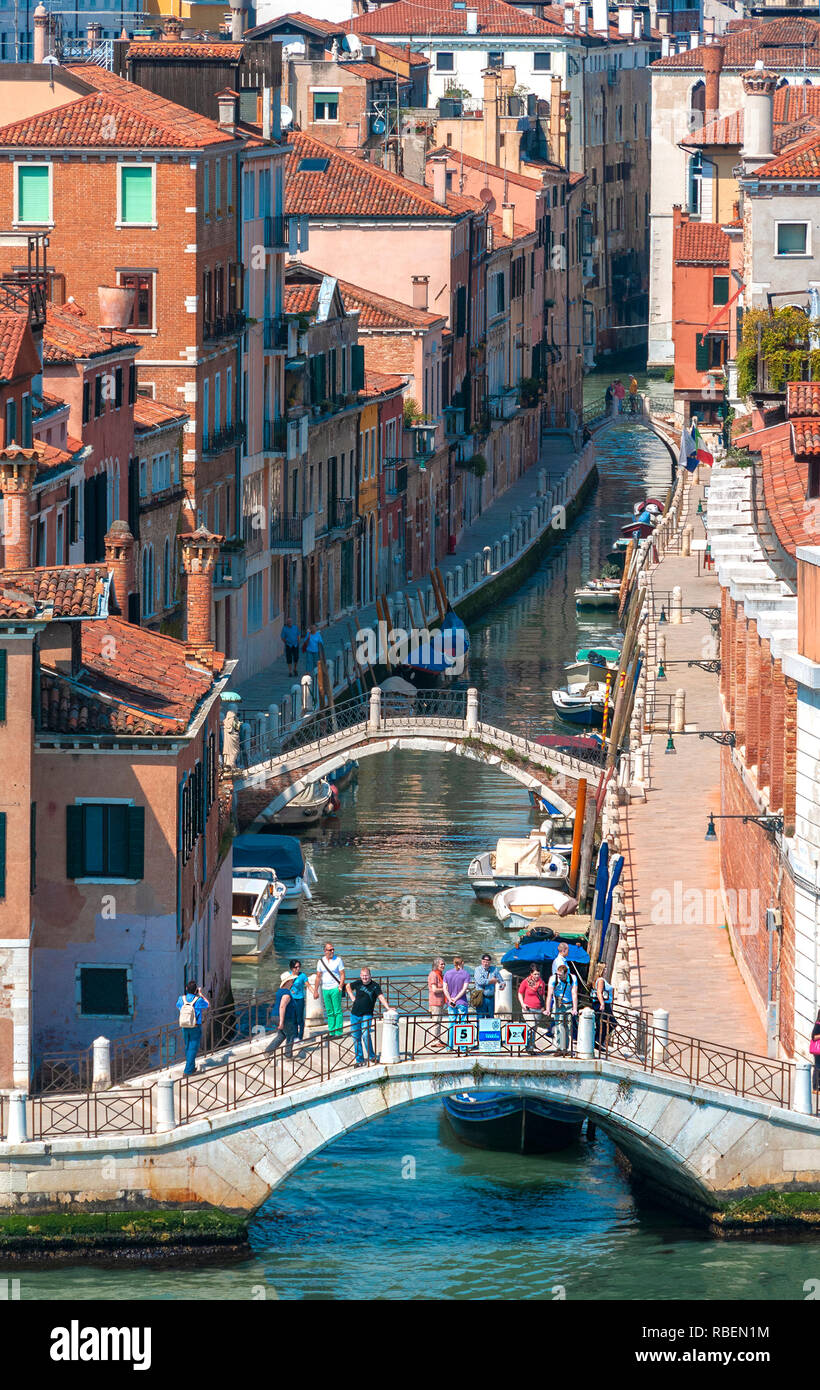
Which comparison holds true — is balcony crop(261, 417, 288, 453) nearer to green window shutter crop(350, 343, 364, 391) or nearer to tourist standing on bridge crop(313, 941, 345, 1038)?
green window shutter crop(350, 343, 364, 391)

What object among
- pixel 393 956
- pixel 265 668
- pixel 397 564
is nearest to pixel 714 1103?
pixel 393 956

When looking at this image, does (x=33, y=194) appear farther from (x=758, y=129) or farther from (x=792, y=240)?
(x=758, y=129)

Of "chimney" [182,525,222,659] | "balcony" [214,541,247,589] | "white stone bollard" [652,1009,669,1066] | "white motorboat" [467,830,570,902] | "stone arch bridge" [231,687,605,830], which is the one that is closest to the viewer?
"white stone bollard" [652,1009,669,1066]

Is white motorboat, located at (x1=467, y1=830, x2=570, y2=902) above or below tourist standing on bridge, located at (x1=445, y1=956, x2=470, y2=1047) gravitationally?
below

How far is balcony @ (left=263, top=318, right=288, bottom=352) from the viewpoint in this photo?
72562mm

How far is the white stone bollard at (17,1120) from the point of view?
1387 inches

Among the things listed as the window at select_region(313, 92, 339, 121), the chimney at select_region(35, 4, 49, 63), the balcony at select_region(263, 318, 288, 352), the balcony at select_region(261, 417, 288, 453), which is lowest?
the balcony at select_region(261, 417, 288, 453)

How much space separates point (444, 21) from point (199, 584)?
10444 centimetres

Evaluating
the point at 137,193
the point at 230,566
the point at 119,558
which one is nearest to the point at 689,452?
the point at 230,566

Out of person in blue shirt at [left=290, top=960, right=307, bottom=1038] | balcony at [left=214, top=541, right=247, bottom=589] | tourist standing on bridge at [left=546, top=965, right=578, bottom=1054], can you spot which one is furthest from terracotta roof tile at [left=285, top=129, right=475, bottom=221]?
person in blue shirt at [left=290, top=960, right=307, bottom=1038]

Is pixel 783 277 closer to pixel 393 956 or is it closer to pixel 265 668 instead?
pixel 265 668

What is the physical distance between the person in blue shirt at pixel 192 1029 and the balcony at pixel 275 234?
37479 mm

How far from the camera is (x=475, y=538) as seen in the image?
94.2 m

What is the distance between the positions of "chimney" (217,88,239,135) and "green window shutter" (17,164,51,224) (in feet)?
20.8
